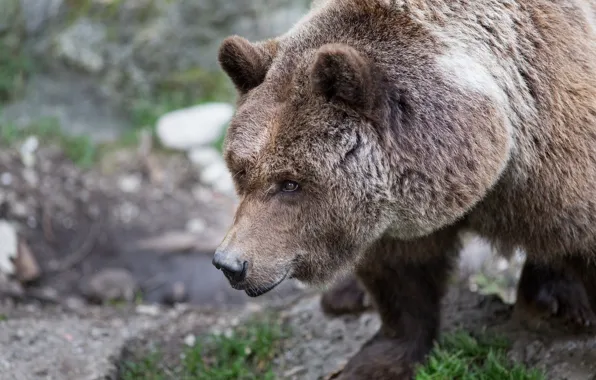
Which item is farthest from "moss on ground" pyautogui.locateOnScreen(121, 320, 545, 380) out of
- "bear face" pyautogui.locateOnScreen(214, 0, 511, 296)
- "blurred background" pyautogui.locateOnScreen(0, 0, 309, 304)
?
"blurred background" pyautogui.locateOnScreen(0, 0, 309, 304)

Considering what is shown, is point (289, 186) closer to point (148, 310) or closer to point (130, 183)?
point (148, 310)

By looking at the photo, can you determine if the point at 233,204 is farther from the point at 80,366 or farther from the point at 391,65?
the point at 391,65

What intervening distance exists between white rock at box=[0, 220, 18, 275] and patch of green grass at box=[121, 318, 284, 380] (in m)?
1.98

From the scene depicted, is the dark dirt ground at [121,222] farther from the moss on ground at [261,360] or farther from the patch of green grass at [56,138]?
the moss on ground at [261,360]

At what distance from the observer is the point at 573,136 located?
3346mm

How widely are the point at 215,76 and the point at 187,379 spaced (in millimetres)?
4748

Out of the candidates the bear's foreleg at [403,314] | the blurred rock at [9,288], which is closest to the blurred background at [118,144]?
the blurred rock at [9,288]

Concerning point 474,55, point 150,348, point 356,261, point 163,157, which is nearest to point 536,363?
point 356,261

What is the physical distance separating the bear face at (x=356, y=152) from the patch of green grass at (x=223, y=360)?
5.71ft

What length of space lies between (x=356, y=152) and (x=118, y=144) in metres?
5.59

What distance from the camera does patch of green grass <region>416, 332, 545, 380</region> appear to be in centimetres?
404

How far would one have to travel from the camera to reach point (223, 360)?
5.06 meters

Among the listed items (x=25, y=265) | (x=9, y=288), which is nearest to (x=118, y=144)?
(x=25, y=265)

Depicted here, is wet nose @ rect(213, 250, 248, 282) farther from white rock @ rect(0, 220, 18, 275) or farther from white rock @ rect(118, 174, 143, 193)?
white rock @ rect(118, 174, 143, 193)
